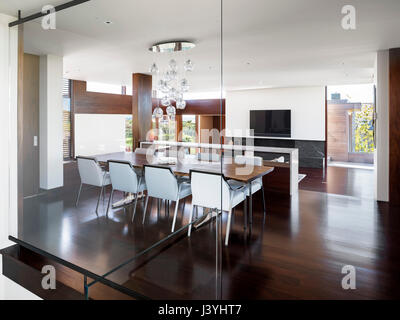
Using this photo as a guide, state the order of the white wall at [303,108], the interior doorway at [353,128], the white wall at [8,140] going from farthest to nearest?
the white wall at [303,108] → the white wall at [8,140] → the interior doorway at [353,128]

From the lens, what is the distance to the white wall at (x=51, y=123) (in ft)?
7.90

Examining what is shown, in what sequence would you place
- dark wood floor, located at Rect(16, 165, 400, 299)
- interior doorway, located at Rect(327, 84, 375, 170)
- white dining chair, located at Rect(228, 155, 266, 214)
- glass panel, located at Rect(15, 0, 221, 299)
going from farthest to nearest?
1. white dining chair, located at Rect(228, 155, 266, 214)
2. glass panel, located at Rect(15, 0, 221, 299)
3. interior doorway, located at Rect(327, 84, 375, 170)
4. dark wood floor, located at Rect(16, 165, 400, 299)

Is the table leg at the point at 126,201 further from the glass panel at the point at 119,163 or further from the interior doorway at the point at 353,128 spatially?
the interior doorway at the point at 353,128

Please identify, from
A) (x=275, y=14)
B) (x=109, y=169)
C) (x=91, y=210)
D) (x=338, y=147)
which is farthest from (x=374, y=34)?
(x=91, y=210)

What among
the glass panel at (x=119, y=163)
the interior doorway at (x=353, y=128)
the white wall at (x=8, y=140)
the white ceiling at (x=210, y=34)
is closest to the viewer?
the interior doorway at (x=353, y=128)

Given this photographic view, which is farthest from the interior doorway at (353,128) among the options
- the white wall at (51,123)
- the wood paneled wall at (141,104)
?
the white wall at (51,123)

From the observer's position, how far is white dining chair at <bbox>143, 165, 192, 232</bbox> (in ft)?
7.02

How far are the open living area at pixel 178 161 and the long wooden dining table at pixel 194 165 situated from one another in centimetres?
1

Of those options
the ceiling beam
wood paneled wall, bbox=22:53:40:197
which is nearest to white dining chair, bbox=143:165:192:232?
wood paneled wall, bbox=22:53:40:197

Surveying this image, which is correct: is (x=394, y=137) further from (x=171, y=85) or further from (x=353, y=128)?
(x=171, y=85)

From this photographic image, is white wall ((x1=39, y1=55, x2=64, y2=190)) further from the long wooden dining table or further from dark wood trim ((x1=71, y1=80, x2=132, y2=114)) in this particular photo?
the long wooden dining table

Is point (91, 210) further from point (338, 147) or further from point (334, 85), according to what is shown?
point (334, 85)

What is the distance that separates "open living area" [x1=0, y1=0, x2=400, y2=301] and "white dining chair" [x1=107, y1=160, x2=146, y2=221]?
12mm
